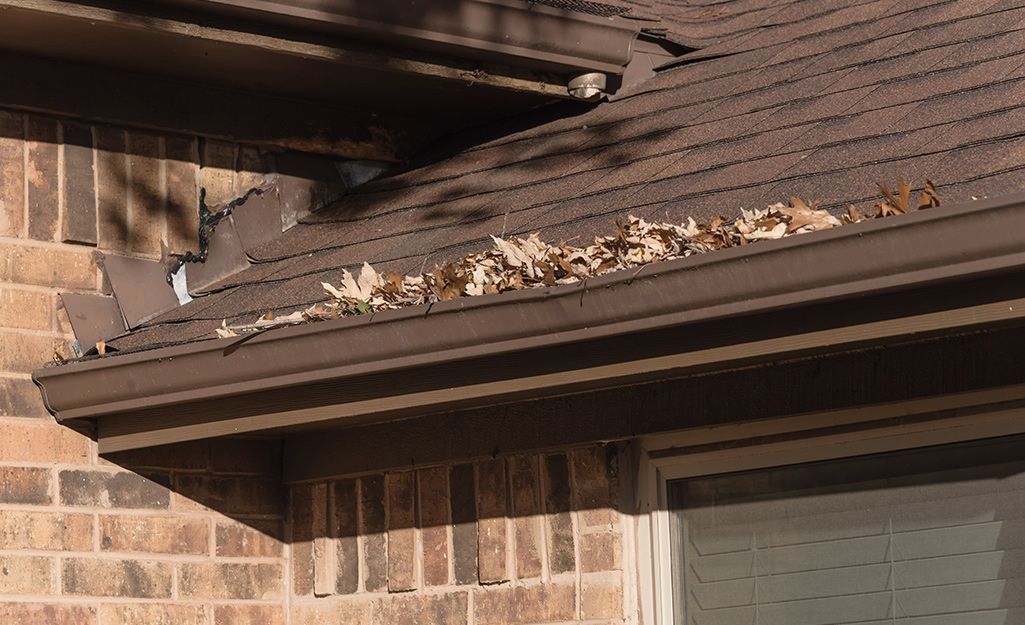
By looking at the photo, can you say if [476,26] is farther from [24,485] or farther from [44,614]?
[44,614]

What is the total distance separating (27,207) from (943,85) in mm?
2794

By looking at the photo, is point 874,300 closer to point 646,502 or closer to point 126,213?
point 646,502

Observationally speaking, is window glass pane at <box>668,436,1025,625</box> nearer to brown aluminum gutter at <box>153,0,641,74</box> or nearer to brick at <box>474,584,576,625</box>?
brick at <box>474,584,576,625</box>

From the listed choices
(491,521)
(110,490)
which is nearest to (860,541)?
(491,521)

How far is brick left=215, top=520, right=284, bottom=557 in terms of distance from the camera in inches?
165

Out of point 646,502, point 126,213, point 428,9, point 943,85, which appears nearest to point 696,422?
point 646,502

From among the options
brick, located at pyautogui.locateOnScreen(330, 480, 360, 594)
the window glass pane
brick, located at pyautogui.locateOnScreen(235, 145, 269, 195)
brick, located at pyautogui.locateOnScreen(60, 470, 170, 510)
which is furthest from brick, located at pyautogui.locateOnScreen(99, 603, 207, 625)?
the window glass pane

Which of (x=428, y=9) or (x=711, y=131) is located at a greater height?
(x=428, y=9)

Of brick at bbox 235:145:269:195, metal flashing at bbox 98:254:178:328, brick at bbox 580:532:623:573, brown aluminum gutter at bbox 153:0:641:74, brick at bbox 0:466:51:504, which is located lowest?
brick at bbox 580:532:623:573

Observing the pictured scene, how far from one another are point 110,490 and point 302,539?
66 cm

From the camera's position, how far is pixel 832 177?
3.19 metres

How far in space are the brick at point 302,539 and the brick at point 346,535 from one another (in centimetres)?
12

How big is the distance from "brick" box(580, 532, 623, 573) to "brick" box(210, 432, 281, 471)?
4.18ft

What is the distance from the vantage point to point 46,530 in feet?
12.5
